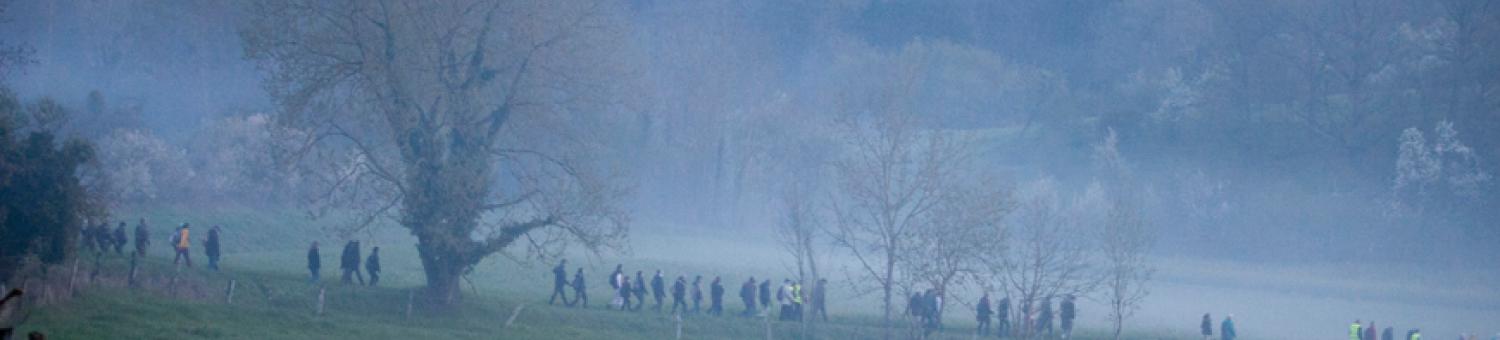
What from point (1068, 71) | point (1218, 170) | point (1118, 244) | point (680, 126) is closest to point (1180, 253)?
point (1218, 170)

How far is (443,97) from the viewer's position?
108 ft

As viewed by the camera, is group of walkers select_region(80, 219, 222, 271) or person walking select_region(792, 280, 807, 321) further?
person walking select_region(792, 280, 807, 321)

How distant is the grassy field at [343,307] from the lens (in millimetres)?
25375

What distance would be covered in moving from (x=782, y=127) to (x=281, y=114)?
59.8m

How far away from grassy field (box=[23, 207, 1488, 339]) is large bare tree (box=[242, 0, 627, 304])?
1.81 m

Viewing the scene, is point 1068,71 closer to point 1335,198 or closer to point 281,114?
point 1335,198

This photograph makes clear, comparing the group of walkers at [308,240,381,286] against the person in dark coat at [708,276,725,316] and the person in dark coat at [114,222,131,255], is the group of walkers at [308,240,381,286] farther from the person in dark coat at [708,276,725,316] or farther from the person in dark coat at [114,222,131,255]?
the person in dark coat at [708,276,725,316]

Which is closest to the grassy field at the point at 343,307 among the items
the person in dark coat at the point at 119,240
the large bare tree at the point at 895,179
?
the person in dark coat at the point at 119,240

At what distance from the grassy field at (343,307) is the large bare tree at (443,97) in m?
1.81

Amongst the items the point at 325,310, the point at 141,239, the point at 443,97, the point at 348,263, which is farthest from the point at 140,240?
the point at 443,97

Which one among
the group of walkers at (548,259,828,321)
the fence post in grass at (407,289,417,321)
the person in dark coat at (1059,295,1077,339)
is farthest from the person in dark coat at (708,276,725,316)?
the person in dark coat at (1059,295,1077,339)

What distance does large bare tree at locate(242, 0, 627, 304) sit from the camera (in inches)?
1246

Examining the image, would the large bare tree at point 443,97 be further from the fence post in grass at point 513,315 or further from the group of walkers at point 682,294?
the group of walkers at point 682,294

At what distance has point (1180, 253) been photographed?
81.6 m
